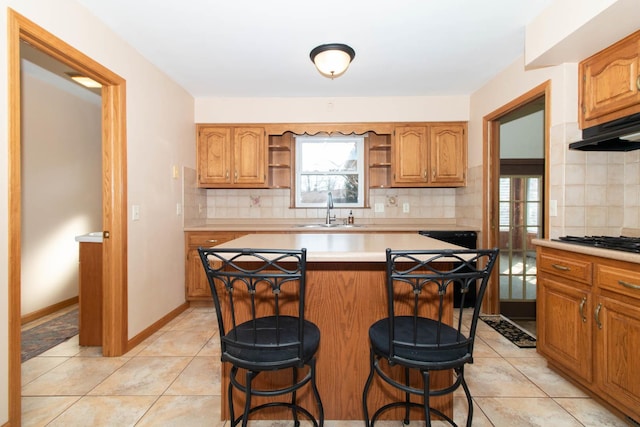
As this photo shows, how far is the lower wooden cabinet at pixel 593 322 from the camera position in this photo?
1554 mm

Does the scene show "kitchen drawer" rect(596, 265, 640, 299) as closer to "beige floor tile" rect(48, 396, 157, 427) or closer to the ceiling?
the ceiling

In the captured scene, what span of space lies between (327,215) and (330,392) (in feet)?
8.12

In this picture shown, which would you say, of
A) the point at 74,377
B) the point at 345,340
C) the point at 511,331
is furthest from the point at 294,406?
the point at 511,331

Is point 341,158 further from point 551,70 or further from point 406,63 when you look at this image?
point 551,70

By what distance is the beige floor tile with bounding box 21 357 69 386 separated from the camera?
210 centimetres

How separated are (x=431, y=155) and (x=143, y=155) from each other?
2988 millimetres

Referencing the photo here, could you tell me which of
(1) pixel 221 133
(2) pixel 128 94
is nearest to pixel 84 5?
(2) pixel 128 94

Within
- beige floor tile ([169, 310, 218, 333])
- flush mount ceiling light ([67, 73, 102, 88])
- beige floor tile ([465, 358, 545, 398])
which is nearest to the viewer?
beige floor tile ([465, 358, 545, 398])

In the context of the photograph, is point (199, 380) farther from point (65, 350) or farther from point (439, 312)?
point (439, 312)

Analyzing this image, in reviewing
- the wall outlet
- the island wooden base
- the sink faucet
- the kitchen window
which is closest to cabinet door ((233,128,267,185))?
the kitchen window

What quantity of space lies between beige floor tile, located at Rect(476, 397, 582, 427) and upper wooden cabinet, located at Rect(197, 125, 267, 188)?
296 cm

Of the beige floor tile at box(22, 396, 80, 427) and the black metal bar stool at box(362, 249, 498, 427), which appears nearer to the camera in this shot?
the black metal bar stool at box(362, 249, 498, 427)

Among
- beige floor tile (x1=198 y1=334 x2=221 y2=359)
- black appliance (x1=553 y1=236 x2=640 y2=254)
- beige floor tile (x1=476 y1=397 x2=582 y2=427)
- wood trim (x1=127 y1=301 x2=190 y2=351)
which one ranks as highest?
black appliance (x1=553 y1=236 x2=640 y2=254)

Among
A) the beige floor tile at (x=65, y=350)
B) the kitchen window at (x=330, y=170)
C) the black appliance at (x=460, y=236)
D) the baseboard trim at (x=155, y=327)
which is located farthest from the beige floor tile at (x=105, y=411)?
the black appliance at (x=460, y=236)
